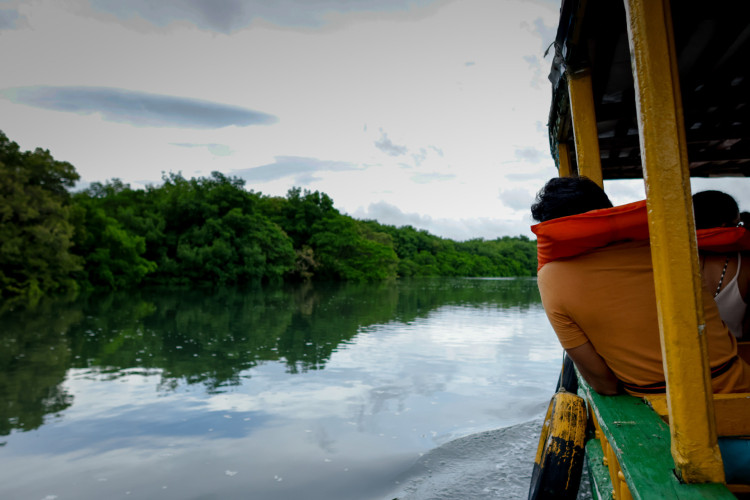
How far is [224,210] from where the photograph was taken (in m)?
46.9

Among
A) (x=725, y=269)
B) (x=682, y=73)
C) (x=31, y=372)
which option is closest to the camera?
(x=725, y=269)

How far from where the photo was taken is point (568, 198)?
1802mm

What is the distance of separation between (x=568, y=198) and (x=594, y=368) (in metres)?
0.64

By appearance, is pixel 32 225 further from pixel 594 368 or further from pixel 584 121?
pixel 594 368

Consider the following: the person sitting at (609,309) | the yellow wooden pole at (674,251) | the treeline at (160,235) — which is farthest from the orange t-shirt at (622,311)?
the treeline at (160,235)

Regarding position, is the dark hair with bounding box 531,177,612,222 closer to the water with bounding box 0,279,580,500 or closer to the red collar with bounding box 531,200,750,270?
the red collar with bounding box 531,200,750,270

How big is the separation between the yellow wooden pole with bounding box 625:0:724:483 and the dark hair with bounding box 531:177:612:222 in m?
0.51

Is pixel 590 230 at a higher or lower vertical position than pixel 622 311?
higher

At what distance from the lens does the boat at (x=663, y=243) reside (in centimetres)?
124

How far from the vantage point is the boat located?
4.08ft

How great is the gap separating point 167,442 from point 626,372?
17.1 feet

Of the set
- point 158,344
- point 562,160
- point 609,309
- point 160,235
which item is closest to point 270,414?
point 562,160

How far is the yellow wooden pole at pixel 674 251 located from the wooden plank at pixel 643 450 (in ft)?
0.16

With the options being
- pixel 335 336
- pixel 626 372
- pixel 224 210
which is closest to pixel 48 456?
pixel 626 372
